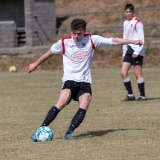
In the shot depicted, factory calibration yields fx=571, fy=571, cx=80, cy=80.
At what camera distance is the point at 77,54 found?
8117 mm

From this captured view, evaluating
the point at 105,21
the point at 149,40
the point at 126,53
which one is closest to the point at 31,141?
the point at 126,53

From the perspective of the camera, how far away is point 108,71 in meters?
21.8

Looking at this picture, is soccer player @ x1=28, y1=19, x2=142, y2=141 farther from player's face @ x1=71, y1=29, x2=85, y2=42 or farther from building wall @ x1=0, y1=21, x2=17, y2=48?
building wall @ x1=0, y1=21, x2=17, y2=48

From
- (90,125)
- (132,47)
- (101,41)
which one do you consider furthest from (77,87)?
(132,47)

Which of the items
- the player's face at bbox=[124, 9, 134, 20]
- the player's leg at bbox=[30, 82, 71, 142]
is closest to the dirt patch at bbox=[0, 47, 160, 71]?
the player's face at bbox=[124, 9, 134, 20]

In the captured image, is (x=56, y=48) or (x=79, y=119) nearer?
(x=79, y=119)

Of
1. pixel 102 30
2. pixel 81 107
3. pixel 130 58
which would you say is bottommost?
pixel 81 107

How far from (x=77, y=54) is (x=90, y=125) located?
5.38ft

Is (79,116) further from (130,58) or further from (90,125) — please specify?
(130,58)

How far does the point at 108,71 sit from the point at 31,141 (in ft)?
46.3

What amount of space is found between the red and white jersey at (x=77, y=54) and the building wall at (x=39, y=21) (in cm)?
1843

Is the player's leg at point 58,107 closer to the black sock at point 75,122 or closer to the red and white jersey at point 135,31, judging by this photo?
the black sock at point 75,122

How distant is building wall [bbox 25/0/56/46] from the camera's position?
26.6 m

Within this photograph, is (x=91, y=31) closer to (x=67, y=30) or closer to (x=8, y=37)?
(x=67, y=30)
